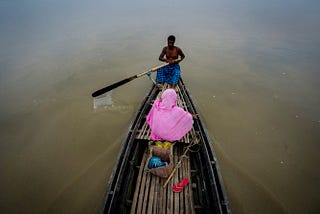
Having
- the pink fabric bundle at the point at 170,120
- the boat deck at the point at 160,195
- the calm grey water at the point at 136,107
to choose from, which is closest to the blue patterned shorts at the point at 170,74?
the calm grey water at the point at 136,107

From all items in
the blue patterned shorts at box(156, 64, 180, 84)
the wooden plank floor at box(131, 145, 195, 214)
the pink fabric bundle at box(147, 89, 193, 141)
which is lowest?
the wooden plank floor at box(131, 145, 195, 214)

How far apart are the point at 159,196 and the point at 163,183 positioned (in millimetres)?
232

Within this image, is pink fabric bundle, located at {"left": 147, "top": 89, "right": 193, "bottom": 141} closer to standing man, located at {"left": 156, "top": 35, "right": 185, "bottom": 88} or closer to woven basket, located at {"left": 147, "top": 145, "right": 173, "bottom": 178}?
woven basket, located at {"left": 147, "top": 145, "right": 173, "bottom": 178}

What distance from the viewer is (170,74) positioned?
5848 mm

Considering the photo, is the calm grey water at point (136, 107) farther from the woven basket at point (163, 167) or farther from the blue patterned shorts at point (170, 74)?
the woven basket at point (163, 167)

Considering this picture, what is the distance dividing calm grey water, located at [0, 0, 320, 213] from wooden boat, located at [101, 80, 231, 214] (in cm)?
115

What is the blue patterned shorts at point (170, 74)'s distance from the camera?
19.0 ft

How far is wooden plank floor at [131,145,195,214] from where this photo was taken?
2.88 metres

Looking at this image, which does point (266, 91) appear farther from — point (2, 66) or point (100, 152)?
point (2, 66)

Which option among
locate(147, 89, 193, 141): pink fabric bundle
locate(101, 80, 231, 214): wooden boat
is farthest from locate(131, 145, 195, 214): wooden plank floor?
locate(147, 89, 193, 141): pink fabric bundle

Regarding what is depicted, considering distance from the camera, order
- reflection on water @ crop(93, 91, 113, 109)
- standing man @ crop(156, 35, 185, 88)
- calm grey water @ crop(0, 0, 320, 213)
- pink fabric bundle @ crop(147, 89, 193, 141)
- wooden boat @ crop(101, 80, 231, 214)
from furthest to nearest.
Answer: reflection on water @ crop(93, 91, 113, 109) → standing man @ crop(156, 35, 185, 88) → calm grey water @ crop(0, 0, 320, 213) → pink fabric bundle @ crop(147, 89, 193, 141) → wooden boat @ crop(101, 80, 231, 214)

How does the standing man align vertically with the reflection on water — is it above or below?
above

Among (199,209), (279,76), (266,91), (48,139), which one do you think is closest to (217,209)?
(199,209)

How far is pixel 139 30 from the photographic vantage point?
14562 millimetres
